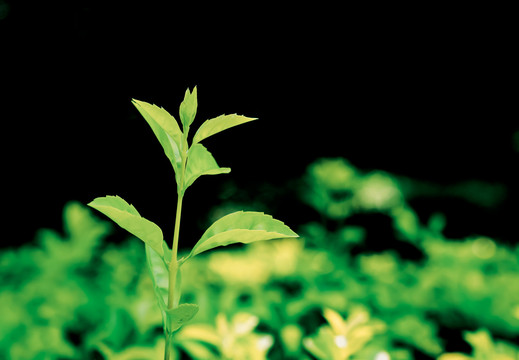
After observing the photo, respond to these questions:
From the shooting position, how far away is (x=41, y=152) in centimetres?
348

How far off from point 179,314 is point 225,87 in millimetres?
3012

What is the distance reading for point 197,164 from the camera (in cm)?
83

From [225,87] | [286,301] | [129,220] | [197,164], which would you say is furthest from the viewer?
[225,87]

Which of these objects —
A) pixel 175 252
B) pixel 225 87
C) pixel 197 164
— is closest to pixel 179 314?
pixel 175 252

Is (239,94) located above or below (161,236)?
below

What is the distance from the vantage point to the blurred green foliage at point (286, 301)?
1180 mm

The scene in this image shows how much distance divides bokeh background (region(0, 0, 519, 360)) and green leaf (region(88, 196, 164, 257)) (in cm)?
254

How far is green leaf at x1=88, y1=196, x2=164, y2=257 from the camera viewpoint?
2.27 feet

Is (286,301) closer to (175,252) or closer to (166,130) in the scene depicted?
(175,252)

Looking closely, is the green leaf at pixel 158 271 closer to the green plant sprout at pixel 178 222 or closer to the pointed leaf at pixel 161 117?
the green plant sprout at pixel 178 222

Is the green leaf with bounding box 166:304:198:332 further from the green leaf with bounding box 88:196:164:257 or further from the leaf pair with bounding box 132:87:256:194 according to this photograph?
the leaf pair with bounding box 132:87:256:194

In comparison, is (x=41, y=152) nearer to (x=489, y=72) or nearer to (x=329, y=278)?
(x=329, y=278)

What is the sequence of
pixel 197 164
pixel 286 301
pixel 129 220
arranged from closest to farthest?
pixel 129 220, pixel 197 164, pixel 286 301

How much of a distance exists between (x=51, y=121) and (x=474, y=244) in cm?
327
